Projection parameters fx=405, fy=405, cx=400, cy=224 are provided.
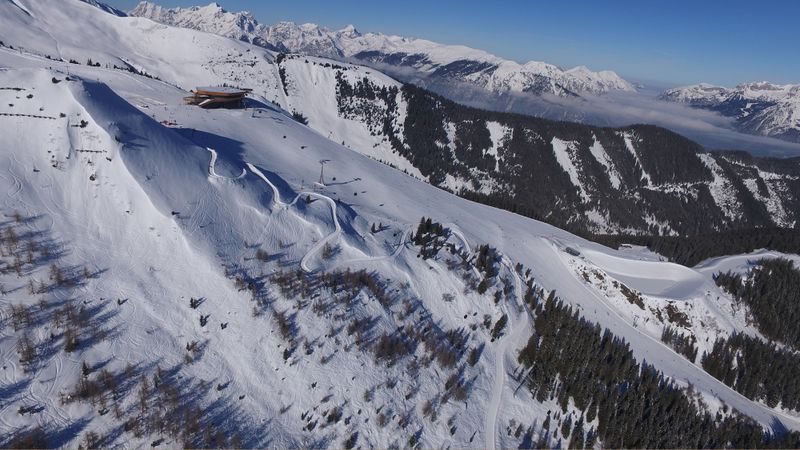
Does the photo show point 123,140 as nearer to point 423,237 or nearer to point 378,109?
point 423,237

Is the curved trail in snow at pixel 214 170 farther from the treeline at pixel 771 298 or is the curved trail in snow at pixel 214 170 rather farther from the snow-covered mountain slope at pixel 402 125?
the snow-covered mountain slope at pixel 402 125

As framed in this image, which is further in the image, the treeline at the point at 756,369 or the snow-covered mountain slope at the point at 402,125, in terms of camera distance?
the snow-covered mountain slope at the point at 402,125

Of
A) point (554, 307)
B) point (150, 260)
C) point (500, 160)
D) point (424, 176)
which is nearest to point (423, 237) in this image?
point (554, 307)

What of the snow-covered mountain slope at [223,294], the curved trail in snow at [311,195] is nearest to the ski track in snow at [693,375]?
the snow-covered mountain slope at [223,294]

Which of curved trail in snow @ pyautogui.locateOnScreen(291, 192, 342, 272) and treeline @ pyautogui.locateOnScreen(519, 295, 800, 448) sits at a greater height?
curved trail in snow @ pyautogui.locateOnScreen(291, 192, 342, 272)

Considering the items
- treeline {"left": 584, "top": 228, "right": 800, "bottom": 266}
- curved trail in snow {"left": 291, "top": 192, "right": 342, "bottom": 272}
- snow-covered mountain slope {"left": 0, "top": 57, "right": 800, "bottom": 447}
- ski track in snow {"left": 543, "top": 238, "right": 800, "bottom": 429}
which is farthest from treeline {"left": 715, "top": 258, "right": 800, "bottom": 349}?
curved trail in snow {"left": 291, "top": 192, "right": 342, "bottom": 272}

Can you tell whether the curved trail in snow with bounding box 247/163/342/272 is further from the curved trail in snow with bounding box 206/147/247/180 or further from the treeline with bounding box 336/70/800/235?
the treeline with bounding box 336/70/800/235

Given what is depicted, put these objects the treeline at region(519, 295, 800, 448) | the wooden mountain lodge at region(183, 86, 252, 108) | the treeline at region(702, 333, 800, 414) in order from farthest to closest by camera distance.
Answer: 1. the wooden mountain lodge at region(183, 86, 252, 108)
2. the treeline at region(702, 333, 800, 414)
3. the treeline at region(519, 295, 800, 448)
